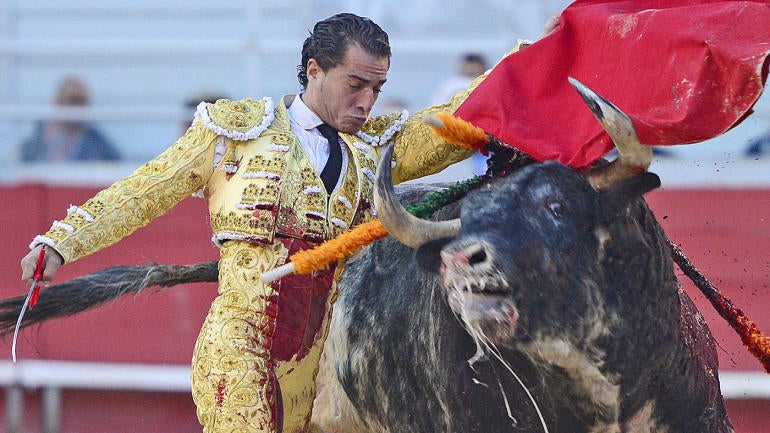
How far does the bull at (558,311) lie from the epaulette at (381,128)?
0.25m

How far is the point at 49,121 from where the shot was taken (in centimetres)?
628

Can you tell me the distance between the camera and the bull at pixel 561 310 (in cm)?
265

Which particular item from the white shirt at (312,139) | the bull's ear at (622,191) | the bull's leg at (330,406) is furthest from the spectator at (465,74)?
the bull's ear at (622,191)

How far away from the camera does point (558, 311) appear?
2.70m

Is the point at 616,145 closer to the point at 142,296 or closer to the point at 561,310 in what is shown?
the point at 561,310

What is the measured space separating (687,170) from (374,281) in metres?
2.56

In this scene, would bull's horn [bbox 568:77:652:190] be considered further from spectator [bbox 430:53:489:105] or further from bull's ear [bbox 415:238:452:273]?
spectator [bbox 430:53:489:105]

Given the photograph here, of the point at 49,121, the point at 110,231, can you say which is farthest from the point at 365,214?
the point at 49,121

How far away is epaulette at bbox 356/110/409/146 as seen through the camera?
328 centimetres

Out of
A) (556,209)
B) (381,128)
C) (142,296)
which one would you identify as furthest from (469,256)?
(142,296)

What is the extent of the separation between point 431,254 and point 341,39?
578 mm

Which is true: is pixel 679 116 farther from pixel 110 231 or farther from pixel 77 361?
pixel 77 361

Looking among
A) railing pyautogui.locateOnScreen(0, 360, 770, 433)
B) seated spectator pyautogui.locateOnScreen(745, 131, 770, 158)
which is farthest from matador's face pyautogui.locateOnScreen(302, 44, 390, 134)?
seated spectator pyautogui.locateOnScreen(745, 131, 770, 158)

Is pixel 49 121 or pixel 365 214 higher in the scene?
pixel 49 121
